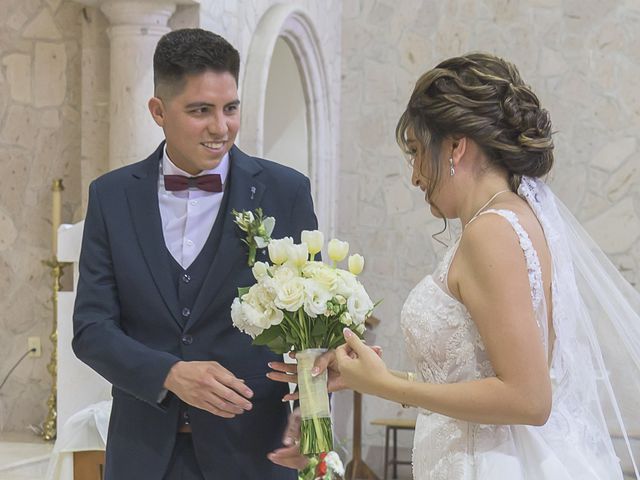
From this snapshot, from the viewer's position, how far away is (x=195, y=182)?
8.59ft

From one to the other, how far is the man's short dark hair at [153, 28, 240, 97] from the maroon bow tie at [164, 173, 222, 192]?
0.72 feet

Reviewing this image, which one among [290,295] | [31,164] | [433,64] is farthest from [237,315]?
[433,64]

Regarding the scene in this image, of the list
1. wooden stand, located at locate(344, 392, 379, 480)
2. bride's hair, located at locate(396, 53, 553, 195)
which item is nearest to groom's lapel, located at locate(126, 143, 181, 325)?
bride's hair, located at locate(396, 53, 553, 195)

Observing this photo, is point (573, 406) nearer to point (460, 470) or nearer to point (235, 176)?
point (460, 470)

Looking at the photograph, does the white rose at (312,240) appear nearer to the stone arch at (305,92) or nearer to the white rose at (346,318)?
the white rose at (346,318)

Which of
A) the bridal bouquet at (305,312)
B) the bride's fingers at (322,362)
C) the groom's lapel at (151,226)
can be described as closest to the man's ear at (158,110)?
the groom's lapel at (151,226)

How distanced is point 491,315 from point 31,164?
4429 mm

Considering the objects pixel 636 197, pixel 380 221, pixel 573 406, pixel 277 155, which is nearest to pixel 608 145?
pixel 636 197

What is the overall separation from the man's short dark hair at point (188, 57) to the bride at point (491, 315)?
0.55 m

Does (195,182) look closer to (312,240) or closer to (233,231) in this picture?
(233,231)

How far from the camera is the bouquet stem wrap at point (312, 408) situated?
233 centimetres

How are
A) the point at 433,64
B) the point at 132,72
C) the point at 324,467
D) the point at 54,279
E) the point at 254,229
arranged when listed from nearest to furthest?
the point at 324,467 → the point at 254,229 → the point at 132,72 → the point at 54,279 → the point at 433,64

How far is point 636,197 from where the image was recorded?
25.0ft

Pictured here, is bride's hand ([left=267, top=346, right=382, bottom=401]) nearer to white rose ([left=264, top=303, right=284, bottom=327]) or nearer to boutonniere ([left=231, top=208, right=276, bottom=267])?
white rose ([left=264, top=303, right=284, bottom=327])
